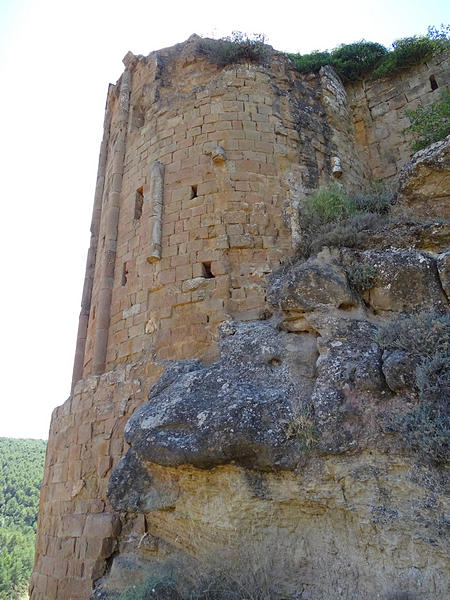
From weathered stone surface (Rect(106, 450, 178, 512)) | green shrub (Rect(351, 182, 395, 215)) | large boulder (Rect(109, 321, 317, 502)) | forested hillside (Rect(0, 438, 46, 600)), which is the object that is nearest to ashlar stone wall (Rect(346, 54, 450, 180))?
green shrub (Rect(351, 182, 395, 215))

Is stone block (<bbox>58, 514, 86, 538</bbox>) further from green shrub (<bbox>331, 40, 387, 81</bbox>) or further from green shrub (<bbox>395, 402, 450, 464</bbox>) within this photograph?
green shrub (<bbox>331, 40, 387, 81</bbox>)

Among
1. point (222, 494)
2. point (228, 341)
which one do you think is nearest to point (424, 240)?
point (228, 341)

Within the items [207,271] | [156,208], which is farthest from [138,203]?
[207,271]

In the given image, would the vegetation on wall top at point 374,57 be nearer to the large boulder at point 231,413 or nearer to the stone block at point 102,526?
the large boulder at point 231,413

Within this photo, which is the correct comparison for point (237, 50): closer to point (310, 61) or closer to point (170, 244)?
point (310, 61)

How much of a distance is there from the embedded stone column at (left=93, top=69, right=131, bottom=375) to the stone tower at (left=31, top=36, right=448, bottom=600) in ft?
0.09

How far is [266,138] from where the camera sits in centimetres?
802

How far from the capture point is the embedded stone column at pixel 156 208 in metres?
7.46

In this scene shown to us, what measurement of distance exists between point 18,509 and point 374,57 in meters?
44.0

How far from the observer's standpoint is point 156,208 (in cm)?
779

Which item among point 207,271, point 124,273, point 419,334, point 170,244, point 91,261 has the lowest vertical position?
point 419,334

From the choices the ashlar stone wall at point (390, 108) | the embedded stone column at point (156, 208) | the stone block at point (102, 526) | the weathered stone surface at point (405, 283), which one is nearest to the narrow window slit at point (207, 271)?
the embedded stone column at point (156, 208)

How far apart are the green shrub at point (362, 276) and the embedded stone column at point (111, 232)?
4.25m

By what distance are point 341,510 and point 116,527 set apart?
3.21 metres
